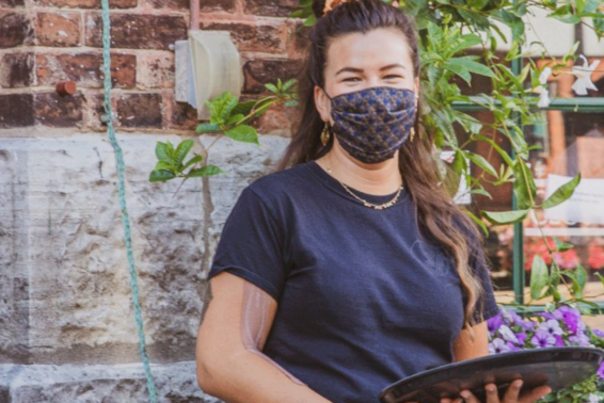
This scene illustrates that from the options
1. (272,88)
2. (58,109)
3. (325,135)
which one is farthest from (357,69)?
(58,109)

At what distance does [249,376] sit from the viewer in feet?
7.88

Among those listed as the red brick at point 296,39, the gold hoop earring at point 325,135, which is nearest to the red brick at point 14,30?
the red brick at point 296,39

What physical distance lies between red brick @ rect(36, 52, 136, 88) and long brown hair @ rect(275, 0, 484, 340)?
20.2 inches

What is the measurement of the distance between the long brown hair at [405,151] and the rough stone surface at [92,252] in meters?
0.44

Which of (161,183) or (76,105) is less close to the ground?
(76,105)

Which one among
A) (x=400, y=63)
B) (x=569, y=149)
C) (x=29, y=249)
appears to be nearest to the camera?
(x=400, y=63)

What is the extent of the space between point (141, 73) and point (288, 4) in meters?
0.48

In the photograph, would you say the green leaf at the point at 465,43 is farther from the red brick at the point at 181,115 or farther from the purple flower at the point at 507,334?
the purple flower at the point at 507,334

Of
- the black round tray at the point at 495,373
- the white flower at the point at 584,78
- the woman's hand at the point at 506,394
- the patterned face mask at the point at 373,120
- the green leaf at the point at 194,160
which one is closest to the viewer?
the black round tray at the point at 495,373

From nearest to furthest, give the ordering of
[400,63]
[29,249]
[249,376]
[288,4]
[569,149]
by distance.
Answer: [249,376] < [400,63] < [29,249] < [288,4] < [569,149]

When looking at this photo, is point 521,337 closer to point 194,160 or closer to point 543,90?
point 543,90

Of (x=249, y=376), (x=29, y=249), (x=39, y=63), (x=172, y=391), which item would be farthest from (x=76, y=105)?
(x=249, y=376)

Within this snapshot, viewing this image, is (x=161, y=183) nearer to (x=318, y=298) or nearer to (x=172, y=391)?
(x=172, y=391)

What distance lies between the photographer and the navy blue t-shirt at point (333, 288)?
245cm
